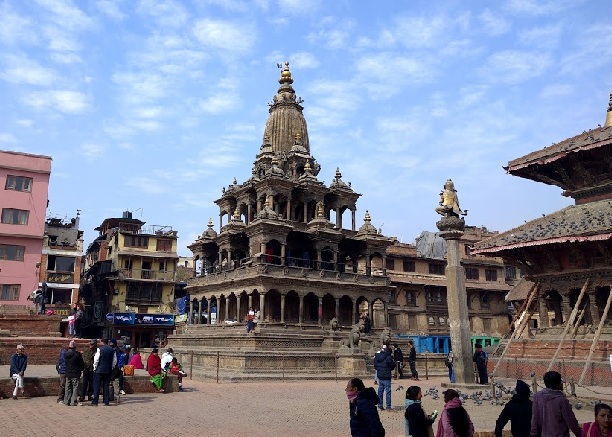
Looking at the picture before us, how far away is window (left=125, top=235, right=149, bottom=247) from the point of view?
62.6 m

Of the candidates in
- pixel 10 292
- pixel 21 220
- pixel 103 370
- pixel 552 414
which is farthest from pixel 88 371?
pixel 21 220

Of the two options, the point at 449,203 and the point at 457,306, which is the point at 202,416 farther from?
the point at 449,203

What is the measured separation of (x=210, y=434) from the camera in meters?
11.8

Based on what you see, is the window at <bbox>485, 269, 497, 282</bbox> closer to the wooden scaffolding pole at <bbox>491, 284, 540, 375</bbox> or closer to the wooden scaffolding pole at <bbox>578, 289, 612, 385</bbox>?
the wooden scaffolding pole at <bbox>491, 284, 540, 375</bbox>

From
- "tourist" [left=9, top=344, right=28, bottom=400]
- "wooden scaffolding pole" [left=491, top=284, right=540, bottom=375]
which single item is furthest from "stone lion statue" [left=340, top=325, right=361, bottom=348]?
"tourist" [left=9, top=344, right=28, bottom=400]

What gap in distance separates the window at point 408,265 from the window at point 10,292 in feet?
123

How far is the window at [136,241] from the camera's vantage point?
6262 cm

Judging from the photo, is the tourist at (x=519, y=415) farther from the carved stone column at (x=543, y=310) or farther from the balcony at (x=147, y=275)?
the balcony at (x=147, y=275)

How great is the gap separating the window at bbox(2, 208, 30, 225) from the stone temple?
1510cm

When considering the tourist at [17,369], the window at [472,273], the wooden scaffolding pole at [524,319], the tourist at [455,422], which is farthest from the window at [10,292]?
the window at [472,273]

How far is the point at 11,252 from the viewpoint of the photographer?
138 ft

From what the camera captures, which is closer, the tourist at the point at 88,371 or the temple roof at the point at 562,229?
the tourist at the point at 88,371

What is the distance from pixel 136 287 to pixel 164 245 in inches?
227

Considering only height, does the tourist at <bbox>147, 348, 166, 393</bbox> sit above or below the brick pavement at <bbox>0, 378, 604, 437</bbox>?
above
